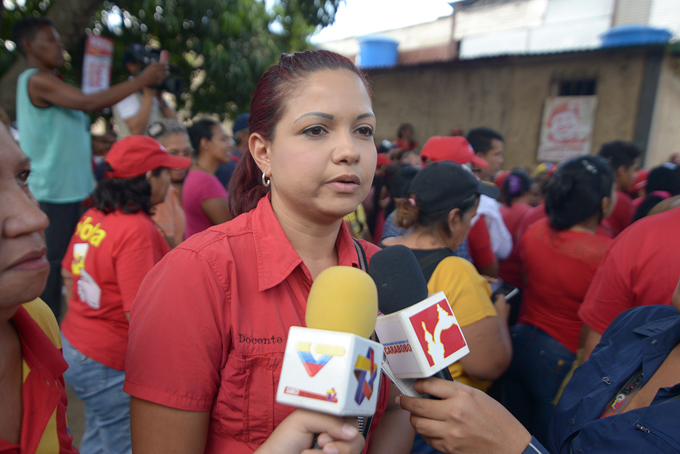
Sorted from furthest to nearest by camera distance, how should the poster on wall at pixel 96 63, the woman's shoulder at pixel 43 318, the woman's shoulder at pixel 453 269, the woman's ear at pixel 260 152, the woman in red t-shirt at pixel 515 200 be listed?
the woman in red t-shirt at pixel 515 200 < the poster on wall at pixel 96 63 < the woman's shoulder at pixel 453 269 < the woman's ear at pixel 260 152 < the woman's shoulder at pixel 43 318

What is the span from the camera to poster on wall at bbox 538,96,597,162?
10500mm

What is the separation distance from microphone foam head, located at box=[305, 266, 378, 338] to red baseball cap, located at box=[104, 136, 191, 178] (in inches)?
78.8

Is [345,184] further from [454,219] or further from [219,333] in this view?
[454,219]

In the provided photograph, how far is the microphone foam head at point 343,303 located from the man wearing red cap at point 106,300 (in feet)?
5.07

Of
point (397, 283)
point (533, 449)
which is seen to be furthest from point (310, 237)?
point (533, 449)

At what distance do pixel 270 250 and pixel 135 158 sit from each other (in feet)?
5.56

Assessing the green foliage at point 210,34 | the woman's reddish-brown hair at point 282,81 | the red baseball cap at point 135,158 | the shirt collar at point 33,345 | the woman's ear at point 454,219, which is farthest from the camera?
the green foliage at point 210,34

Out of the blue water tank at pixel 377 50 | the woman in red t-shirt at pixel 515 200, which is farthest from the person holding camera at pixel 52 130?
the blue water tank at pixel 377 50

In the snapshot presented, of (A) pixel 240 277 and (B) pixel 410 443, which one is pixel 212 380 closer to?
(A) pixel 240 277

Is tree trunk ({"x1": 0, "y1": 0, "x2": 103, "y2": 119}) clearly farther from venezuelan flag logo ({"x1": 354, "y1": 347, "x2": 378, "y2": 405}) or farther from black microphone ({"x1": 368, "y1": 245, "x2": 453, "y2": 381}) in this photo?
venezuelan flag logo ({"x1": 354, "y1": 347, "x2": 378, "y2": 405})

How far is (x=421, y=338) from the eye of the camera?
110 cm

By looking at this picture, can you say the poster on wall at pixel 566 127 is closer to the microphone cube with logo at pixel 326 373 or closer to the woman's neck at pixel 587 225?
the woman's neck at pixel 587 225

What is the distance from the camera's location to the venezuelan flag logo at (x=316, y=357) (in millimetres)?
900

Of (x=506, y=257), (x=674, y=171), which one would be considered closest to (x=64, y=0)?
(x=506, y=257)
